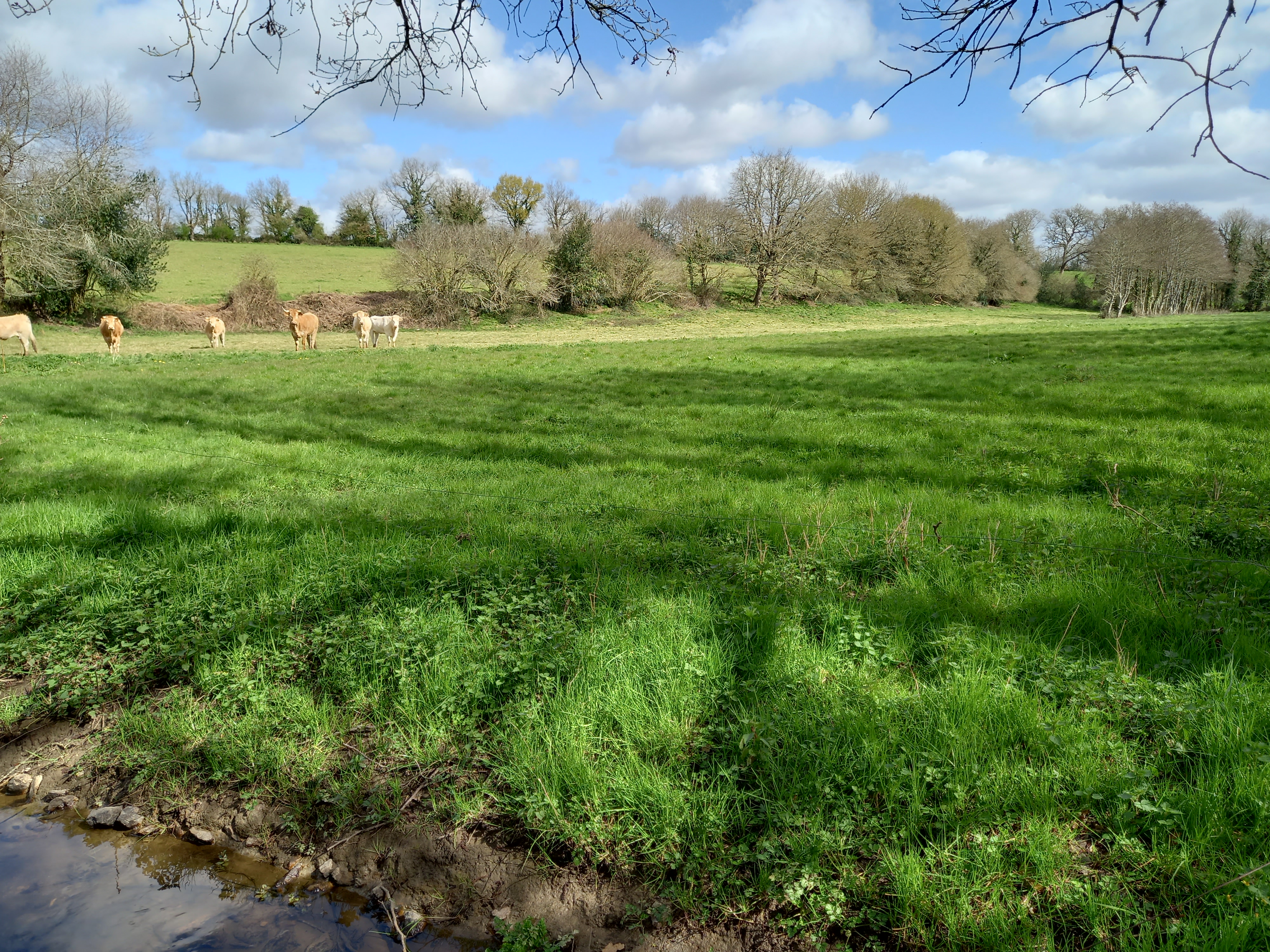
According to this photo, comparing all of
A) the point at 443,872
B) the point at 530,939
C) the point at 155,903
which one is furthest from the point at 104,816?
the point at 530,939

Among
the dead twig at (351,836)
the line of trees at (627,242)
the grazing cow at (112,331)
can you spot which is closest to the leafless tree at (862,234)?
the line of trees at (627,242)

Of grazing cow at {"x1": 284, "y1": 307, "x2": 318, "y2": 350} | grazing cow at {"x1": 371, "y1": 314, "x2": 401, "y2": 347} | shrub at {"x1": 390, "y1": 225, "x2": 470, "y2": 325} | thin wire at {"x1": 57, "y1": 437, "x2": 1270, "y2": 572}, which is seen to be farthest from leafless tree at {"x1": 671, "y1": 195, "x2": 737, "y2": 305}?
thin wire at {"x1": 57, "y1": 437, "x2": 1270, "y2": 572}

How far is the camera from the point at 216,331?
3031 centimetres

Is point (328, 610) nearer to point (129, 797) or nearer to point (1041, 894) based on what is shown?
point (129, 797)

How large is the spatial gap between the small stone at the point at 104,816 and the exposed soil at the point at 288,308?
121ft

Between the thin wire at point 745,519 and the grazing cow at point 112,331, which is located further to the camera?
the grazing cow at point 112,331

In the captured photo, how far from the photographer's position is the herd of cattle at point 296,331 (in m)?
24.7

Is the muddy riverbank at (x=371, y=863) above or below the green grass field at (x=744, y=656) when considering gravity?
below

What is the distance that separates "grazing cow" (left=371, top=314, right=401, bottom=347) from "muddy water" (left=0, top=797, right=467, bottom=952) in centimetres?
2930

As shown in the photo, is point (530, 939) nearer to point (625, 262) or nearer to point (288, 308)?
point (288, 308)

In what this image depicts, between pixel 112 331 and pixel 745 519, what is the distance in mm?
29437

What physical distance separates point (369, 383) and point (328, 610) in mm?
14006

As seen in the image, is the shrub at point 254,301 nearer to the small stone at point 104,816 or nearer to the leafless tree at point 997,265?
the small stone at point 104,816

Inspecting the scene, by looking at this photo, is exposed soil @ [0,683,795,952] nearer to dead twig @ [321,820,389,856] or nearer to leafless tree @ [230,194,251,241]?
dead twig @ [321,820,389,856]
